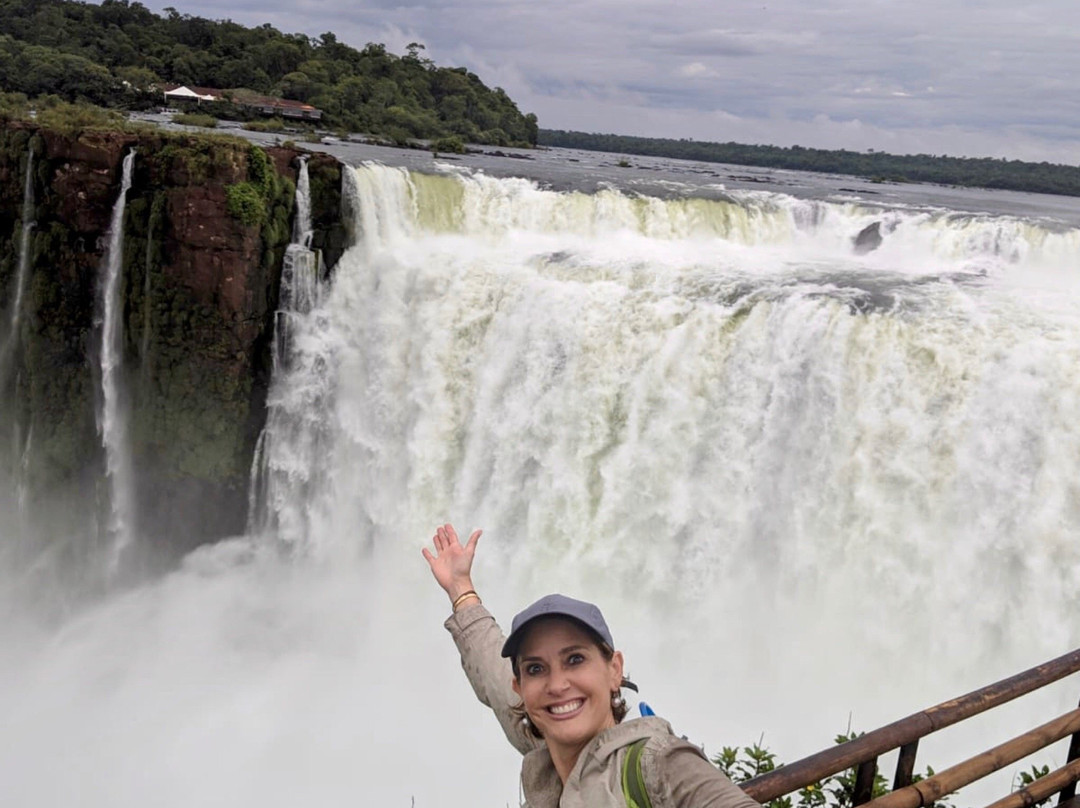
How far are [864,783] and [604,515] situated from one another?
349 inches

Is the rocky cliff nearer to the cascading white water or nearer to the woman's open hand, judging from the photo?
the cascading white water

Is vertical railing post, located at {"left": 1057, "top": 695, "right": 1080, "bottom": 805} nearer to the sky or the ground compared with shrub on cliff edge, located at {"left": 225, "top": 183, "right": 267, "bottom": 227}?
nearer to the ground

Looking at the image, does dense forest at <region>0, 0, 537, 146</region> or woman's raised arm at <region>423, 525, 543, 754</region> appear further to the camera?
dense forest at <region>0, 0, 537, 146</region>

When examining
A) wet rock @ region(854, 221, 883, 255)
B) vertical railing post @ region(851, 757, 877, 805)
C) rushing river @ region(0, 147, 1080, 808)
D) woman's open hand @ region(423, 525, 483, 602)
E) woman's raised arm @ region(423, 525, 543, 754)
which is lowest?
rushing river @ region(0, 147, 1080, 808)

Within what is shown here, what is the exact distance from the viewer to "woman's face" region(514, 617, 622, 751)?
1941 millimetres

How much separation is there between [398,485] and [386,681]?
3006mm

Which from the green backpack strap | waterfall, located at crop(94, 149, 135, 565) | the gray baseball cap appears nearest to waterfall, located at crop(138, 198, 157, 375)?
waterfall, located at crop(94, 149, 135, 565)

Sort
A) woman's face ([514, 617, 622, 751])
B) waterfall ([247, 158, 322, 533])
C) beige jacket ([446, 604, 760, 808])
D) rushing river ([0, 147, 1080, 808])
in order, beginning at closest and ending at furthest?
1. beige jacket ([446, 604, 760, 808])
2. woman's face ([514, 617, 622, 751])
3. rushing river ([0, 147, 1080, 808])
4. waterfall ([247, 158, 322, 533])

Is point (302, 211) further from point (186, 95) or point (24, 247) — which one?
point (186, 95)

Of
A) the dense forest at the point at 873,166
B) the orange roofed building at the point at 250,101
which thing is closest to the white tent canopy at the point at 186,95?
the orange roofed building at the point at 250,101

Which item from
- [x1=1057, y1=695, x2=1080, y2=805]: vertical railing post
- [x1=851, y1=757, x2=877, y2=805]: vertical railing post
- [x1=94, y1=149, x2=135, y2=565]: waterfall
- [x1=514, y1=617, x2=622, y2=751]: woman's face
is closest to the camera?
[x1=514, y1=617, x2=622, y2=751]: woman's face

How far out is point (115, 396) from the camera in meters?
14.9

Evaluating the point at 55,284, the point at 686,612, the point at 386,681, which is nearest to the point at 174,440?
the point at 55,284

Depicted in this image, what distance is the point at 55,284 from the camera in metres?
14.6
